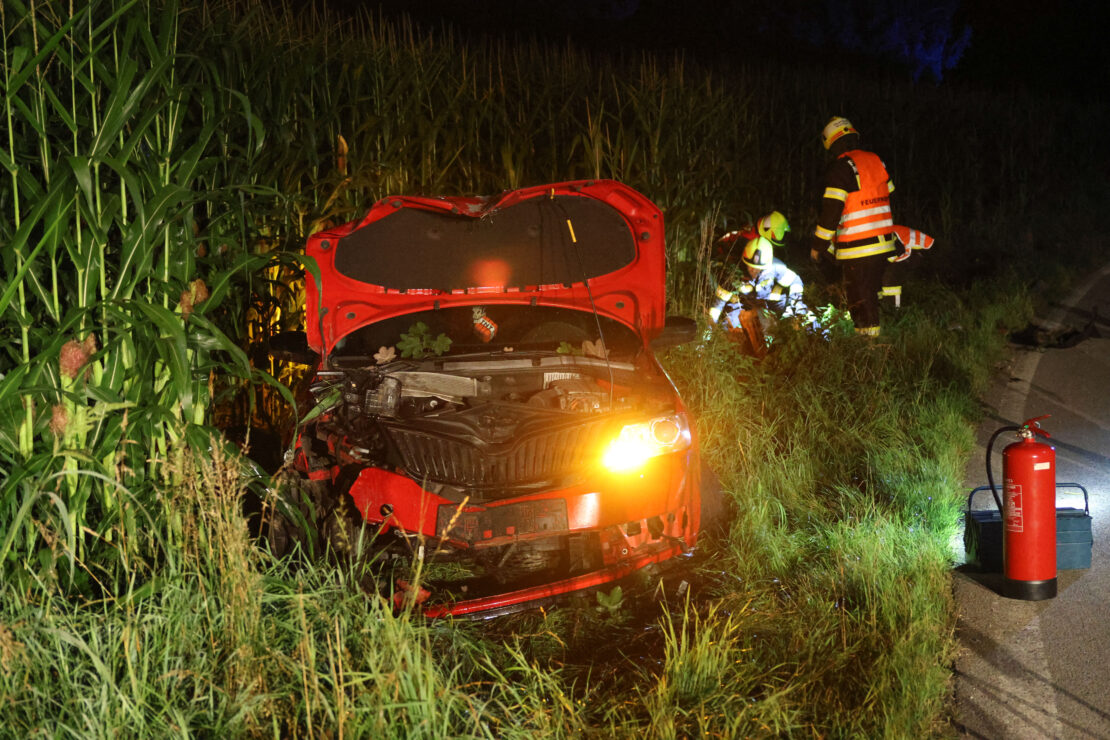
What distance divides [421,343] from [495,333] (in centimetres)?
49

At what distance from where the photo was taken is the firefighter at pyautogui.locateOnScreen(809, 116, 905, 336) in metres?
8.51

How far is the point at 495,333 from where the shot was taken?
550cm

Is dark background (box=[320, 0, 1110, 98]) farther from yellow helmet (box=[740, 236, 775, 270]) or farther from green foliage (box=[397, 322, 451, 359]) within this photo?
green foliage (box=[397, 322, 451, 359])

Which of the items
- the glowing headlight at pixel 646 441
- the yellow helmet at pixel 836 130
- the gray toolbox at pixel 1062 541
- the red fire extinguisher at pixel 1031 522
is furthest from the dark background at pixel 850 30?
the red fire extinguisher at pixel 1031 522

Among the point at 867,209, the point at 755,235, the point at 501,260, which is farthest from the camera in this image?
the point at 867,209

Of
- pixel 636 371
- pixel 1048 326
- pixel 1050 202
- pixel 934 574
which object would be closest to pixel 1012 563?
pixel 934 574

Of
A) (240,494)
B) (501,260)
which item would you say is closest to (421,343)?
(501,260)

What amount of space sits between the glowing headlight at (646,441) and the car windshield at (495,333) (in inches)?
26.6

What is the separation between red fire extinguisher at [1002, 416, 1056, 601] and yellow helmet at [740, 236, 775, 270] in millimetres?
4219

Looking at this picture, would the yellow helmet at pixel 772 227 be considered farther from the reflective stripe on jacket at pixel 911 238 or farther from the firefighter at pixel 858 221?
the reflective stripe on jacket at pixel 911 238

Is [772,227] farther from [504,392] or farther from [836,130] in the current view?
[504,392]

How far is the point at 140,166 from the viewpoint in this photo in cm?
394

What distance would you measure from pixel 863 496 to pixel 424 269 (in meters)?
2.60

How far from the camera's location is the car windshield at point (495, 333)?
5.20 metres
